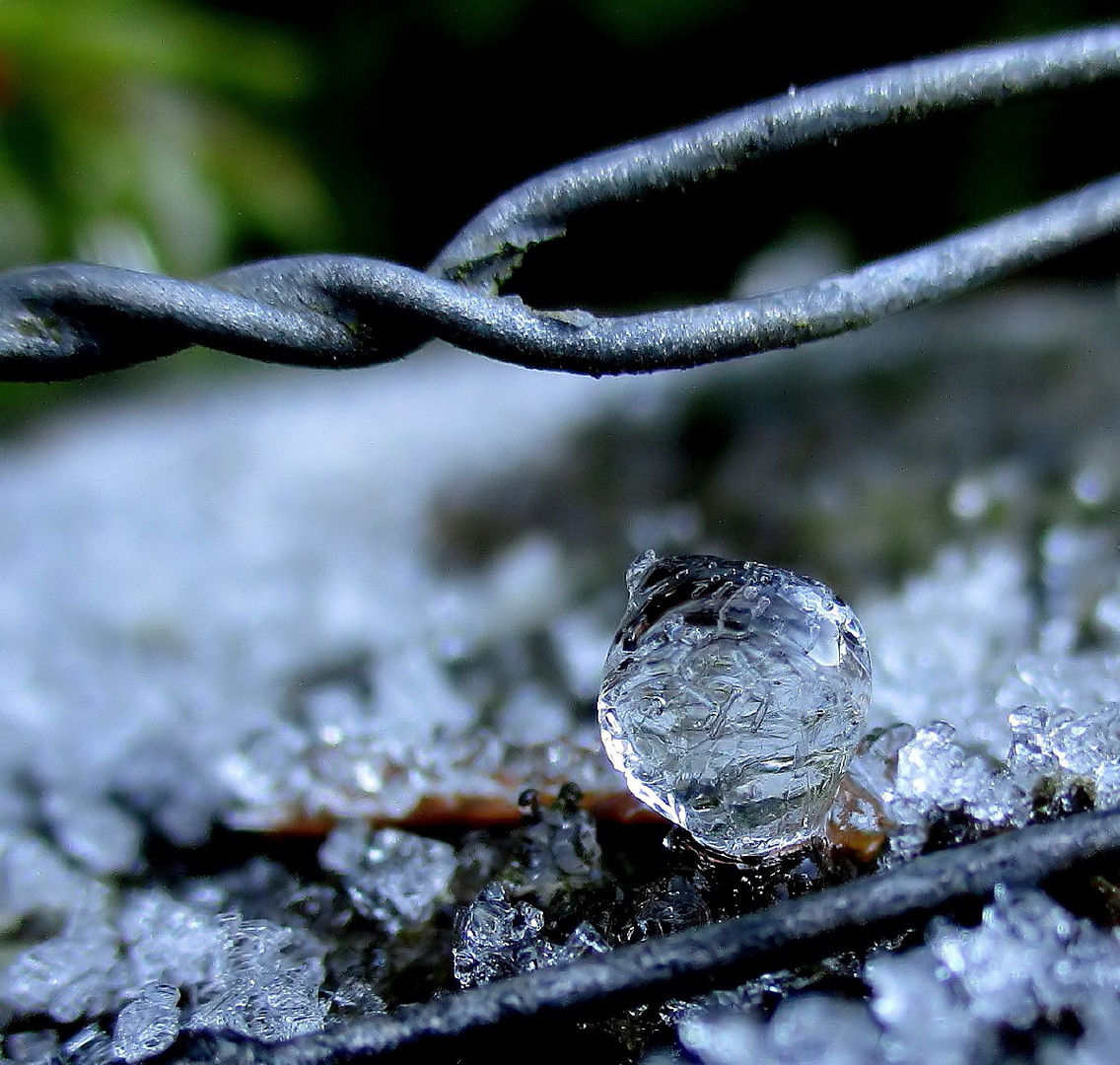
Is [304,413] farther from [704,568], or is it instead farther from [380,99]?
[380,99]

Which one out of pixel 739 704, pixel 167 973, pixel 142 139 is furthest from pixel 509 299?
pixel 142 139

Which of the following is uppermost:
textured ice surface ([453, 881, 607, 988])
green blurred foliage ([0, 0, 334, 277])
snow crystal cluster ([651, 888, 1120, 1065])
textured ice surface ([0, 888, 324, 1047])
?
green blurred foliage ([0, 0, 334, 277])

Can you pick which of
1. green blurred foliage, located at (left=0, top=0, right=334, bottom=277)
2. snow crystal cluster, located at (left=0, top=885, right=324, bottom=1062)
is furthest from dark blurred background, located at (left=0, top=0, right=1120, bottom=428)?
snow crystal cluster, located at (left=0, top=885, right=324, bottom=1062)

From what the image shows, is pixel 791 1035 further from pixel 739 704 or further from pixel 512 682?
pixel 512 682

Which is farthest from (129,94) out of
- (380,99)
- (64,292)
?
(64,292)

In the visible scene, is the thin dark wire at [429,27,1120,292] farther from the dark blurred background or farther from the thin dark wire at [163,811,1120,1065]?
the dark blurred background

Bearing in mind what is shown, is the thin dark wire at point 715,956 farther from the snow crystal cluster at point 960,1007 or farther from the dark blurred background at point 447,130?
the dark blurred background at point 447,130
